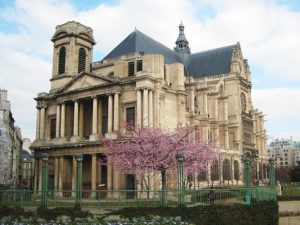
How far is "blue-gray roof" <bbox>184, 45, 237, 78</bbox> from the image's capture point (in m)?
67.1

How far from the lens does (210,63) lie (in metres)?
68.6

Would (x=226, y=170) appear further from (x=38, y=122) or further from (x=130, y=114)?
(x=38, y=122)

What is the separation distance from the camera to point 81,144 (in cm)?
4041

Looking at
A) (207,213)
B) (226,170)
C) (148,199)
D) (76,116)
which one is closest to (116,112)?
(76,116)

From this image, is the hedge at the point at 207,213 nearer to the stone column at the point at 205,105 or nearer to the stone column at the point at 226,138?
the stone column at the point at 205,105

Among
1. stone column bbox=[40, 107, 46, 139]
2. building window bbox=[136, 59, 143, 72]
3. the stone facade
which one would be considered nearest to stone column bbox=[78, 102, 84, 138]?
the stone facade

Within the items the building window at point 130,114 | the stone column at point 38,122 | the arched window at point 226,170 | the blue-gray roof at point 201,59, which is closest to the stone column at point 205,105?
the blue-gray roof at point 201,59

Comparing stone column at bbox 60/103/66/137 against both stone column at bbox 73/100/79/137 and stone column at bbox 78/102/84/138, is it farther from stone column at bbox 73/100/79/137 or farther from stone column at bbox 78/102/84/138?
stone column at bbox 73/100/79/137

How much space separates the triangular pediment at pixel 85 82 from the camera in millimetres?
40938

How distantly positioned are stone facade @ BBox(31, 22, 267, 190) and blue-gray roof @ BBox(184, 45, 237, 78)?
5584mm

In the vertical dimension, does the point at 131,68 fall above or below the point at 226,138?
above

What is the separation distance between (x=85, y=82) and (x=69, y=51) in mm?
8155

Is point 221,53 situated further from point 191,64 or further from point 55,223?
point 55,223

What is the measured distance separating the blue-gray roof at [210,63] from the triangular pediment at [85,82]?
96.7ft
